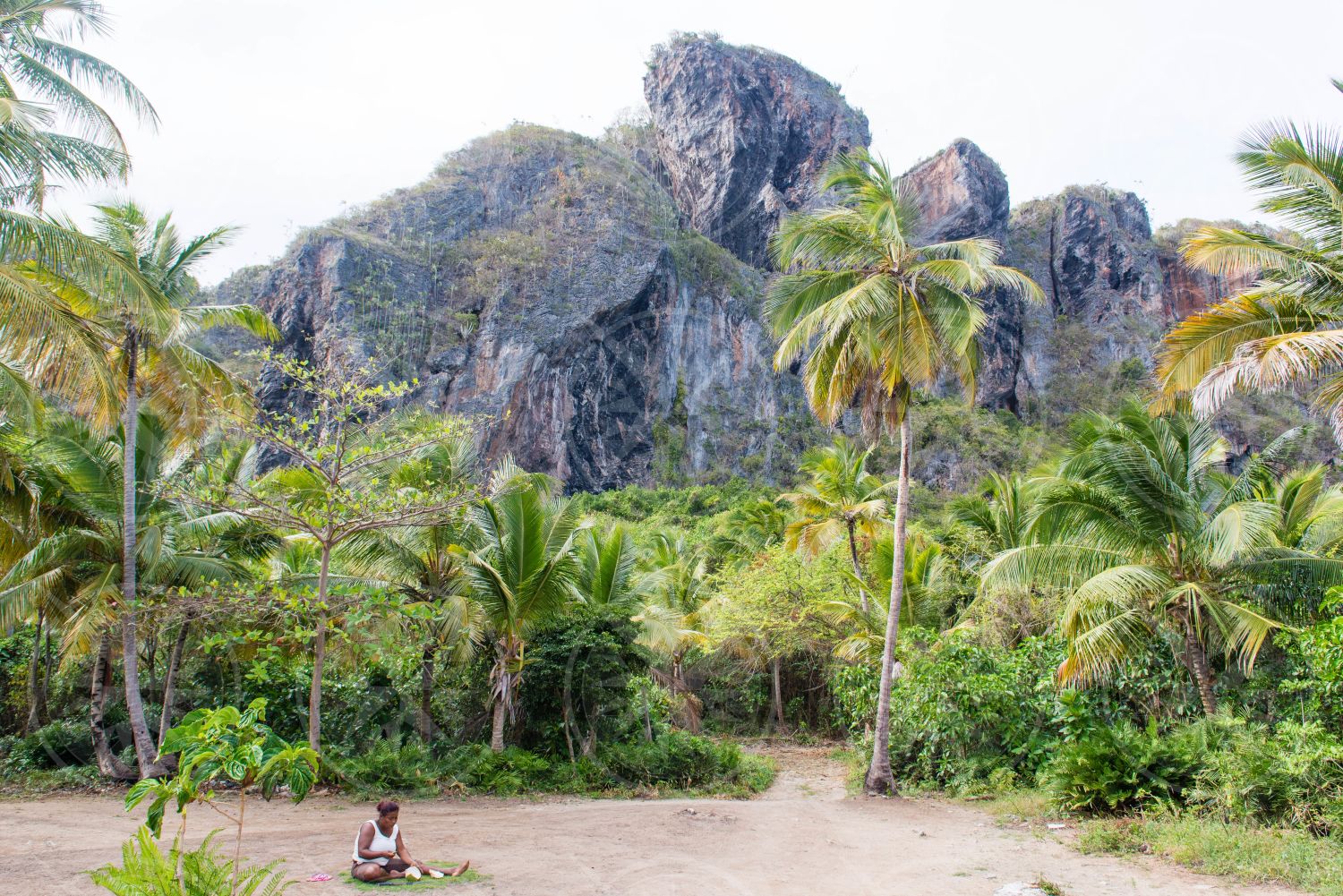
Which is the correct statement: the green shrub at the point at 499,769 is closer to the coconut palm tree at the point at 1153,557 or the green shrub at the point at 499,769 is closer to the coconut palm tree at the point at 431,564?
the coconut palm tree at the point at 431,564

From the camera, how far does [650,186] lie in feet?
189

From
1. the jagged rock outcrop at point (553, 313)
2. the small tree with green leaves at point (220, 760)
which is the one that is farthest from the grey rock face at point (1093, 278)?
the small tree with green leaves at point (220, 760)

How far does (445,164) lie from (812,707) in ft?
154

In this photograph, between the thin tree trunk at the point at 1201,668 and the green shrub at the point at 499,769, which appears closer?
the thin tree trunk at the point at 1201,668

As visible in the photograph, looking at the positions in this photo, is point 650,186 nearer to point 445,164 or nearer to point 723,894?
point 445,164

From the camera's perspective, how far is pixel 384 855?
21.4 feet

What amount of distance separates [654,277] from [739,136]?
57.5 ft

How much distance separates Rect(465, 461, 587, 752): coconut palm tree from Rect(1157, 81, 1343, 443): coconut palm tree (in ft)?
27.9

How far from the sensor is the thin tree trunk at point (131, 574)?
440 inches

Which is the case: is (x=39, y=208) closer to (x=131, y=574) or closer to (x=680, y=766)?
(x=131, y=574)

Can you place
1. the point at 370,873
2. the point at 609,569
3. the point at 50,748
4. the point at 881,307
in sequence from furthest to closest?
the point at 609,569 → the point at 50,748 → the point at 881,307 → the point at 370,873

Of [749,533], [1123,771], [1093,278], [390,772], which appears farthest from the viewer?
[1093,278]

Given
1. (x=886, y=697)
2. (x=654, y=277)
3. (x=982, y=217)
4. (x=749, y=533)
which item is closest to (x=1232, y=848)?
(x=886, y=697)

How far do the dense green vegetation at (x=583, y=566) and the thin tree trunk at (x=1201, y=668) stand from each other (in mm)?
44
